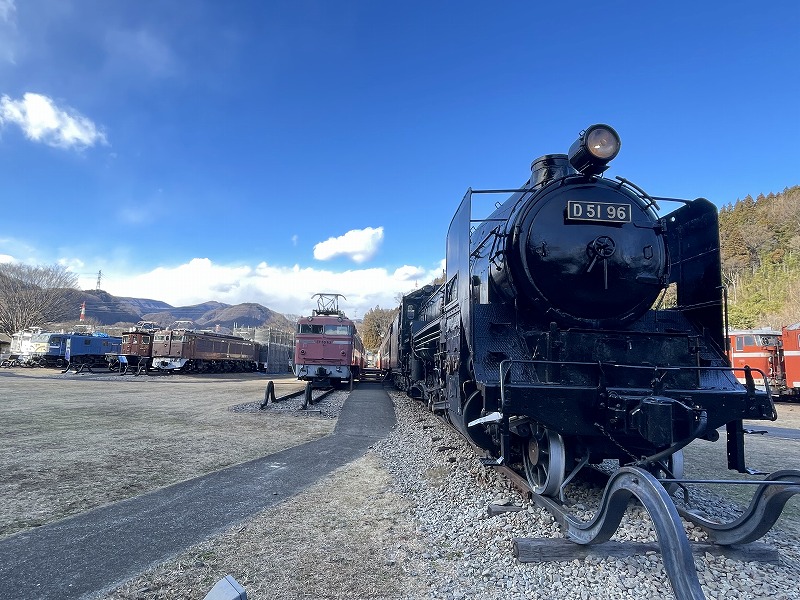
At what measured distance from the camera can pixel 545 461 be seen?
4.66 m

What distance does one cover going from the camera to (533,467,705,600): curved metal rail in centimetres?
216

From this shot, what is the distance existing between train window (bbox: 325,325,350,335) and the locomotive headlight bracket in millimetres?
16679

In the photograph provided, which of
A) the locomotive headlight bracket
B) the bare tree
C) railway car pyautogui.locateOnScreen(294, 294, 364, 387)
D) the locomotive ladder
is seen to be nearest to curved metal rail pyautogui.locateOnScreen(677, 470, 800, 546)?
the locomotive ladder

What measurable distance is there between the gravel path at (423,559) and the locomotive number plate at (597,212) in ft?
9.38

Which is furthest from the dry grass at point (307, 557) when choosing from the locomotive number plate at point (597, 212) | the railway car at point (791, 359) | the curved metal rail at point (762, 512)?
the railway car at point (791, 359)

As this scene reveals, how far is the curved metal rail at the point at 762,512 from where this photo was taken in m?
2.98

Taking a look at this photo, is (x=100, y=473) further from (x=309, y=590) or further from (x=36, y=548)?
(x=309, y=590)

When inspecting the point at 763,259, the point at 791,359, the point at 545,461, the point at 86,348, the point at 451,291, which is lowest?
the point at 545,461

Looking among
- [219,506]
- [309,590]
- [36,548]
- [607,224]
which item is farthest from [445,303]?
[36,548]

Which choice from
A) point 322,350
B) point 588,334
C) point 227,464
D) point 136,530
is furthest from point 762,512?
point 322,350

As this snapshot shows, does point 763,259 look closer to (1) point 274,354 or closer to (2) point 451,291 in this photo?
(1) point 274,354

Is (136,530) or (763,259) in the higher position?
(763,259)

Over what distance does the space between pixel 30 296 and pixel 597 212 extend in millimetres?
61669

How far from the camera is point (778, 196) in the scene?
178 feet
